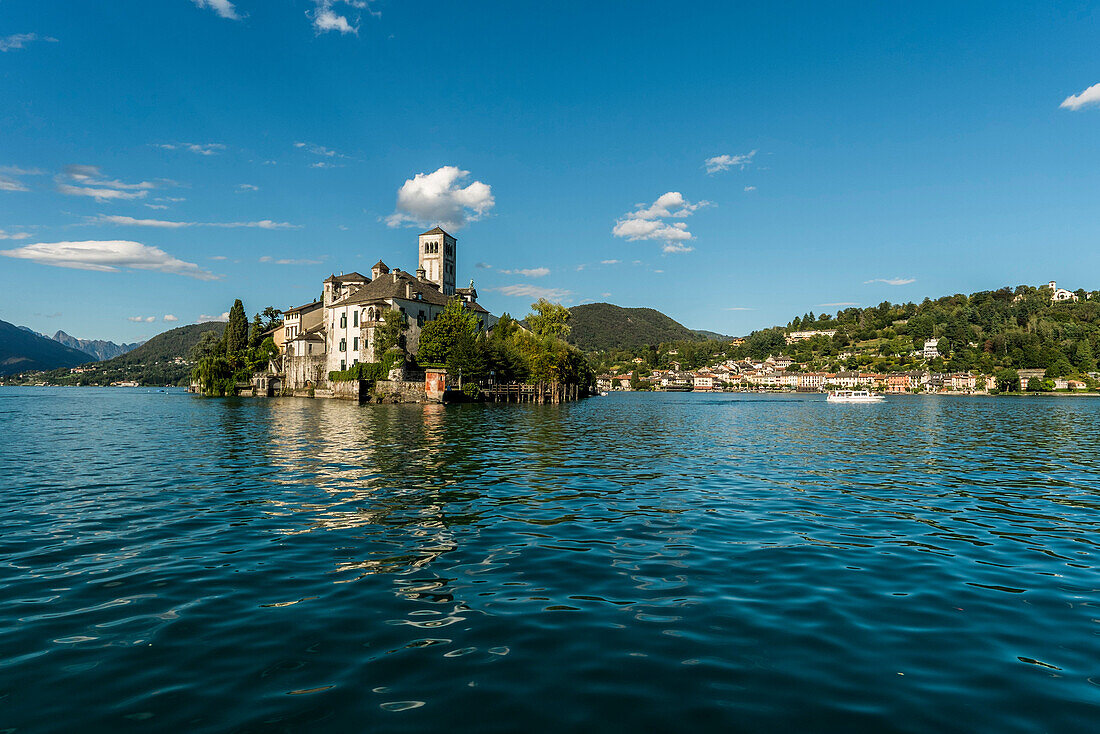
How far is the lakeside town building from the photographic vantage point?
97.1 metres

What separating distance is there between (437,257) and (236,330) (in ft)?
141

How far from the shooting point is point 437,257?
126062 mm

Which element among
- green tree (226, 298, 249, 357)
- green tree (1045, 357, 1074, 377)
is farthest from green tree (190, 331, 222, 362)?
green tree (1045, 357, 1074, 377)

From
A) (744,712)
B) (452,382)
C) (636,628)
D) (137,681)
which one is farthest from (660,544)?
(452,382)

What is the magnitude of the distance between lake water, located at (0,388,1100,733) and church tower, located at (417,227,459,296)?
10822 cm

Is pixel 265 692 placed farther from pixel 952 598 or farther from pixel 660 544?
pixel 952 598

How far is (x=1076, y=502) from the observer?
17.6 metres

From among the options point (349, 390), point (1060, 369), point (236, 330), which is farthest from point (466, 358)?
point (1060, 369)

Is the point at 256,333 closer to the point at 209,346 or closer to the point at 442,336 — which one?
the point at 209,346

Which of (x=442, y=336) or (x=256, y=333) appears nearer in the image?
(x=442, y=336)

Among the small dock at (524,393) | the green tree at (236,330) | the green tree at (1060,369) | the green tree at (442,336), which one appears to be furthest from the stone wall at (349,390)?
the green tree at (1060,369)

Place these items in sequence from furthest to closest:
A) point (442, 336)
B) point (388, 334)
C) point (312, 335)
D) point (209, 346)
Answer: point (209, 346), point (312, 335), point (388, 334), point (442, 336)

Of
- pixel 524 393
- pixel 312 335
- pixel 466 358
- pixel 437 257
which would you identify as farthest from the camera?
pixel 437 257

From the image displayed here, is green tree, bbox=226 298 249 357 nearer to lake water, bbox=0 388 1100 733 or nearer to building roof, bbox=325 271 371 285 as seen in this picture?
building roof, bbox=325 271 371 285
